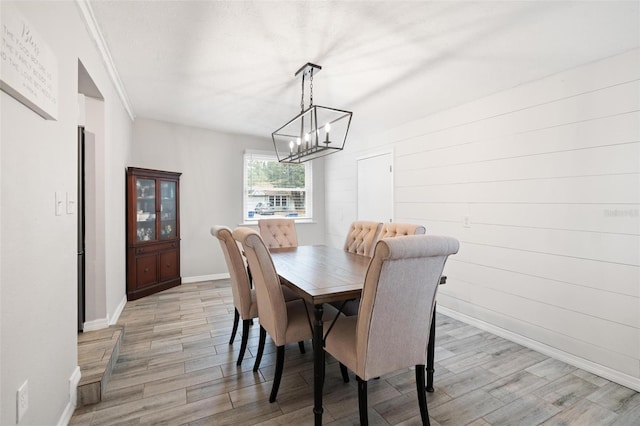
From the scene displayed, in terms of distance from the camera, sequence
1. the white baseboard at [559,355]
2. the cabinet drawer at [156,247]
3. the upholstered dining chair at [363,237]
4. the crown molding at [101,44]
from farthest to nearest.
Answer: the cabinet drawer at [156,247]
the upholstered dining chair at [363,237]
the white baseboard at [559,355]
the crown molding at [101,44]

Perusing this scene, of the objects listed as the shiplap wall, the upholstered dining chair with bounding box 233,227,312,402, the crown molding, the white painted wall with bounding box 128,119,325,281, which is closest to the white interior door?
the shiplap wall

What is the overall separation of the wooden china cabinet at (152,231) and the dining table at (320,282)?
6.86 feet

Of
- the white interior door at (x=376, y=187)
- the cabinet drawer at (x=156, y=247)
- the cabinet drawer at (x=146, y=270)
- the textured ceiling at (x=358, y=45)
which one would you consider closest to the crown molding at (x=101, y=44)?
the textured ceiling at (x=358, y=45)

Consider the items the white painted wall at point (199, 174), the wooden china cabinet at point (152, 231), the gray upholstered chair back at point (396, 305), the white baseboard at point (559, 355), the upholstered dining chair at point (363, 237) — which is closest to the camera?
the gray upholstered chair back at point (396, 305)

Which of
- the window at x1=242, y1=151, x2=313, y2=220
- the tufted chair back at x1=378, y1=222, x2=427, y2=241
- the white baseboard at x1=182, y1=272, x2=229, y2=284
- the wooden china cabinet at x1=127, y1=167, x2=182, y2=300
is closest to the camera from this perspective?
the tufted chair back at x1=378, y1=222, x2=427, y2=241

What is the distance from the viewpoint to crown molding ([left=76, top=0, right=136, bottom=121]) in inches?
75.6

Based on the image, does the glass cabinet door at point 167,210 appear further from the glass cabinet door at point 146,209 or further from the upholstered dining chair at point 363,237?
the upholstered dining chair at point 363,237

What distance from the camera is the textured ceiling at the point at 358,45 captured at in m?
1.87

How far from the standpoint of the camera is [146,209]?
4.15 m

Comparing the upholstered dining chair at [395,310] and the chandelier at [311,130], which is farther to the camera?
the chandelier at [311,130]

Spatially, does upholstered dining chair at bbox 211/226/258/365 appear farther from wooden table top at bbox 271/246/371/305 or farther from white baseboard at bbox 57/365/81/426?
white baseboard at bbox 57/365/81/426

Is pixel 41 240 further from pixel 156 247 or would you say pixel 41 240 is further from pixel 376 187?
pixel 376 187

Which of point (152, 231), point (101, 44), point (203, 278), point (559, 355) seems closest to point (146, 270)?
point (152, 231)

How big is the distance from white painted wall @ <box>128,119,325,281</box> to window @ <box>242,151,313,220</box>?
0.18 meters
